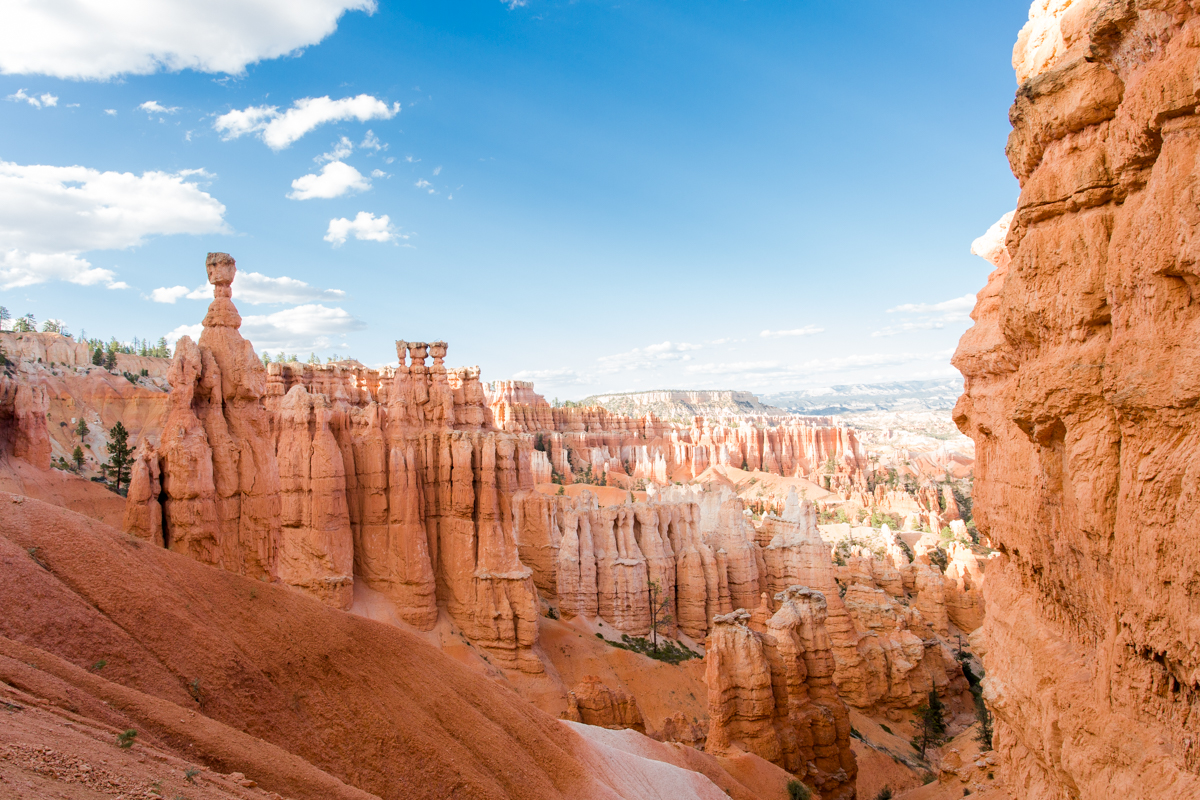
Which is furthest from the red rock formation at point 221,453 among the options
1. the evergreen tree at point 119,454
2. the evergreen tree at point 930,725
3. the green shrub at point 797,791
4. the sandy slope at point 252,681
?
the evergreen tree at point 930,725

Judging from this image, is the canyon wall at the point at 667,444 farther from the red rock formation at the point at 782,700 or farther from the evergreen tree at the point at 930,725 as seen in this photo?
the red rock formation at the point at 782,700

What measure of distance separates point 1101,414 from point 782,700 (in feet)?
63.6

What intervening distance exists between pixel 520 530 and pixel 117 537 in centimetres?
2440

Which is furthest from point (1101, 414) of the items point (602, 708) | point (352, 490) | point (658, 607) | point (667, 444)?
point (667, 444)

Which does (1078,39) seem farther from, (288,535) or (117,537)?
(288,535)

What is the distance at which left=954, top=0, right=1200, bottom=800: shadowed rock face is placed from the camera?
4.80 m

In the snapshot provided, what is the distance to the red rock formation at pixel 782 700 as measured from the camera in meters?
21.2

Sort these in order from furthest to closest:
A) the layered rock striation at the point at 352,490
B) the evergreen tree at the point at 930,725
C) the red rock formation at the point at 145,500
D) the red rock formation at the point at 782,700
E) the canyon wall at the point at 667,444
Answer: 1. the canyon wall at the point at 667,444
2. the evergreen tree at the point at 930,725
3. the layered rock striation at the point at 352,490
4. the red rock formation at the point at 782,700
5. the red rock formation at the point at 145,500

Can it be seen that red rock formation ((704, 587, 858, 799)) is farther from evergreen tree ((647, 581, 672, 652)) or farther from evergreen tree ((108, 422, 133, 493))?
evergreen tree ((108, 422, 133, 493))

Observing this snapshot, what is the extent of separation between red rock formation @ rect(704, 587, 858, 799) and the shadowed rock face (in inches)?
554

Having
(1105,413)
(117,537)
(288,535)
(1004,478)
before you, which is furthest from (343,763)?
(288,535)

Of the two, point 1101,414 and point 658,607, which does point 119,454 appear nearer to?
point 658,607

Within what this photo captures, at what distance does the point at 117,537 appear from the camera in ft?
40.7

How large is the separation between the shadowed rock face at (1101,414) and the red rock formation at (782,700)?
14071mm
